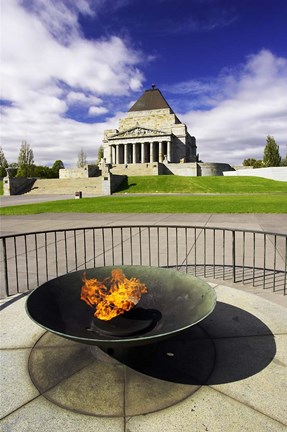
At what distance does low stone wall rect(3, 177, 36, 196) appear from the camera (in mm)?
51094

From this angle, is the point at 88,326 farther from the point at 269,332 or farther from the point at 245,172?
the point at 245,172

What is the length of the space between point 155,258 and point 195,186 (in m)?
40.7

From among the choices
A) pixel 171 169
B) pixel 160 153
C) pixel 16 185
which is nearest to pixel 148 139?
pixel 160 153

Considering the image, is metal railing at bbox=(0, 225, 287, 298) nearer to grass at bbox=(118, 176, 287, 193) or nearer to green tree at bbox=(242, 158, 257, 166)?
grass at bbox=(118, 176, 287, 193)

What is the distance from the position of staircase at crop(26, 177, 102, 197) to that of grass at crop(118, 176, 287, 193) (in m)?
5.38

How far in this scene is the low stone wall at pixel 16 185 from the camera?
168 feet

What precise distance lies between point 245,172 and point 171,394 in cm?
7974

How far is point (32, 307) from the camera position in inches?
141

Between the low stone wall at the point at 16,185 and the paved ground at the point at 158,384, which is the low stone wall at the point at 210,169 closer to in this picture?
the low stone wall at the point at 16,185

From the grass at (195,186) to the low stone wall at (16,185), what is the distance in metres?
19.2

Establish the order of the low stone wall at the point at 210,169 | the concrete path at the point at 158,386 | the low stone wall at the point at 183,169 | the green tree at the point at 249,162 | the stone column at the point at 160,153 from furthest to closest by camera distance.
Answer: the green tree at the point at 249,162
the stone column at the point at 160,153
the low stone wall at the point at 210,169
the low stone wall at the point at 183,169
the concrete path at the point at 158,386

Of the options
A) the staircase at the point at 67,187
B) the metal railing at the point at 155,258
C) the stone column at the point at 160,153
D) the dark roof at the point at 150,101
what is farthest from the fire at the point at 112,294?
the dark roof at the point at 150,101

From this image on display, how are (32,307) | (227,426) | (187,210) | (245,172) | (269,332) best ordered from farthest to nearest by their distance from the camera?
(245,172) < (187,210) < (269,332) < (32,307) < (227,426)

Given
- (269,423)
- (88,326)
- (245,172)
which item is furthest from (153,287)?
(245,172)
